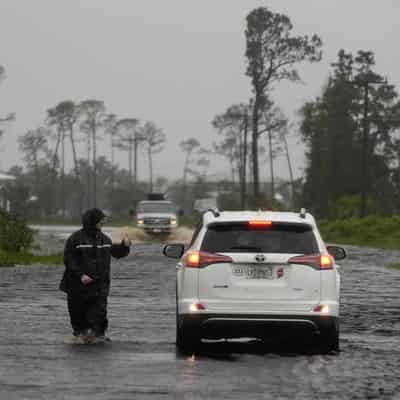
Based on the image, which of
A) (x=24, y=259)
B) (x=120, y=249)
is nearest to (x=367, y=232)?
(x=24, y=259)

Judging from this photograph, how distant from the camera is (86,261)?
15.0m

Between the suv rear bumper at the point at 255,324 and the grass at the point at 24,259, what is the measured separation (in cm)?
2208

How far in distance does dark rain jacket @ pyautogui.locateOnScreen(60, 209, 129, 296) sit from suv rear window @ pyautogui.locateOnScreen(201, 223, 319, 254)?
62.9 inches

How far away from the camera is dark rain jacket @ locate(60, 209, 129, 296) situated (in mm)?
15023

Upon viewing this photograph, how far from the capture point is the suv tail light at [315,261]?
13902mm

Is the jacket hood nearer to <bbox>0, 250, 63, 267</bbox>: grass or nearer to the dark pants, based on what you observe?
the dark pants

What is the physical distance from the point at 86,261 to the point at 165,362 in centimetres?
213

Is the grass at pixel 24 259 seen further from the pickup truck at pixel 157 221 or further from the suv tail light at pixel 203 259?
the suv tail light at pixel 203 259

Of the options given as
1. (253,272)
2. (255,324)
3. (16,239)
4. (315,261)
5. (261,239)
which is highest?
(261,239)

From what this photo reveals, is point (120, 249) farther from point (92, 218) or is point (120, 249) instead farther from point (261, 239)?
point (261, 239)

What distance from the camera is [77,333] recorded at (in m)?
15.3

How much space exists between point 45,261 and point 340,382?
26925 mm

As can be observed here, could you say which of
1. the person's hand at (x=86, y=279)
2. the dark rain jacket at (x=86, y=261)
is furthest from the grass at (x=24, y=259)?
the person's hand at (x=86, y=279)

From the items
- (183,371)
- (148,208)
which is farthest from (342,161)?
(183,371)
